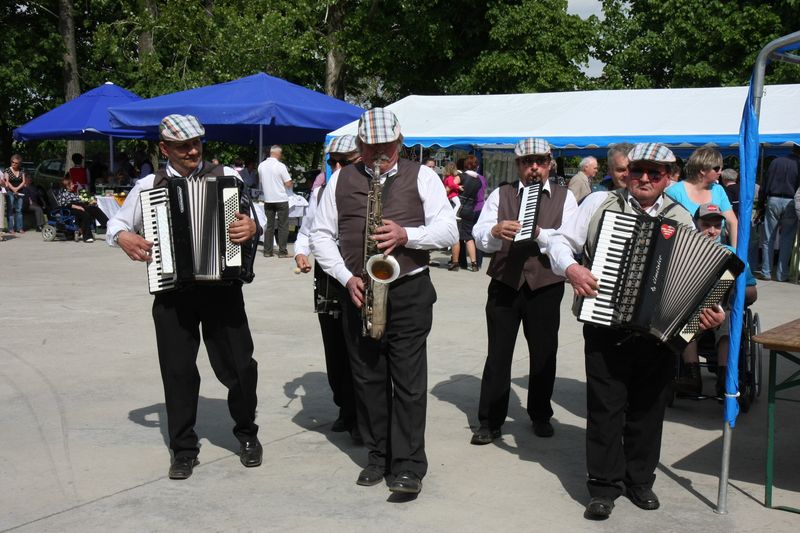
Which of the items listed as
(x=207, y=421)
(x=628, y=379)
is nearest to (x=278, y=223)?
(x=207, y=421)

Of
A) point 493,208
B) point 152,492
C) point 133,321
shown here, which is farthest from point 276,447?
point 133,321

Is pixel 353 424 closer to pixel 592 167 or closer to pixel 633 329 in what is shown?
pixel 633 329

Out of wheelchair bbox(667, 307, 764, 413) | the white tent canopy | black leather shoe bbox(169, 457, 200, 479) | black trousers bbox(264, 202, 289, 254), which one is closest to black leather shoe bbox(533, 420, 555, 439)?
wheelchair bbox(667, 307, 764, 413)

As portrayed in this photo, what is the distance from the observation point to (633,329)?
434 cm

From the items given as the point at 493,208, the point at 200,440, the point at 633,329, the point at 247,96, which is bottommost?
the point at 200,440

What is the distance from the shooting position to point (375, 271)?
4637 mm

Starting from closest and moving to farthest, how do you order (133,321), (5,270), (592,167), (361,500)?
(361,500)
(133,321)
(592,167)
(5,270)

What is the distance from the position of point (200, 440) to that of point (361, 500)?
1.45 metres

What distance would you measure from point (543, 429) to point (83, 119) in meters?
17.0

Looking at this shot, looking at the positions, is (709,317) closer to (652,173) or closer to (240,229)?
(652,173)

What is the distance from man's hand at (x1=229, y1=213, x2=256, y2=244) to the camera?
192 inches

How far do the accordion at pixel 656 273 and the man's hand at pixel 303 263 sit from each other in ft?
6.45

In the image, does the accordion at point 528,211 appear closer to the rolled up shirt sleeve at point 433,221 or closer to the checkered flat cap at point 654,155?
the rolled up shirt sleeve at point 433,221

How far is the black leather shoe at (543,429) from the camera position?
19.4 feet
